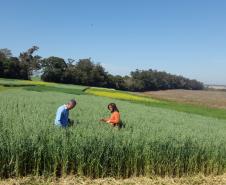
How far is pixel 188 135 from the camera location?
1254cm

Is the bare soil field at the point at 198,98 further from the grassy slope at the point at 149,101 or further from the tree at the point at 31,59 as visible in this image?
the tree at the point at 31,59

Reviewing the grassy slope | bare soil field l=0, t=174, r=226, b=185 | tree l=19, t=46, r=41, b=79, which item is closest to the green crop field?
bare soil field l=0, t=174, r=226, b=185

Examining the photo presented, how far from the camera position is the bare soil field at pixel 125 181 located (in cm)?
858

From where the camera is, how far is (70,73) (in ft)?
292

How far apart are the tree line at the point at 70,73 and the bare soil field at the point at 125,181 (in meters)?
74.8

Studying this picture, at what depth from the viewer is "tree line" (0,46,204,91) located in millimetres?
84644

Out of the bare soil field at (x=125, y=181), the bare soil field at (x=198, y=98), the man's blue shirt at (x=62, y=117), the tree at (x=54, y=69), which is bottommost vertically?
the bare soil field at (x=125, y=181)

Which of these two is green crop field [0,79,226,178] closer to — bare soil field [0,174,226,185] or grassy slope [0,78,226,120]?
bare soil field [0,174,226,185]

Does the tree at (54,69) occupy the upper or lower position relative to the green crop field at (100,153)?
upper

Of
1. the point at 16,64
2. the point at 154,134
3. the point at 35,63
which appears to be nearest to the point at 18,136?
the point at 154,134

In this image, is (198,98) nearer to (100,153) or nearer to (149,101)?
(149,101)

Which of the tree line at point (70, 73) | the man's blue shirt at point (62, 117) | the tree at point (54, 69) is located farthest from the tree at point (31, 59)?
the man's blue shirt at point (62, 117)

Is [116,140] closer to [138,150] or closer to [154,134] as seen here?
[138,150]

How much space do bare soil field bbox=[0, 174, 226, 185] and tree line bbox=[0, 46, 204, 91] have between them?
74797mm
